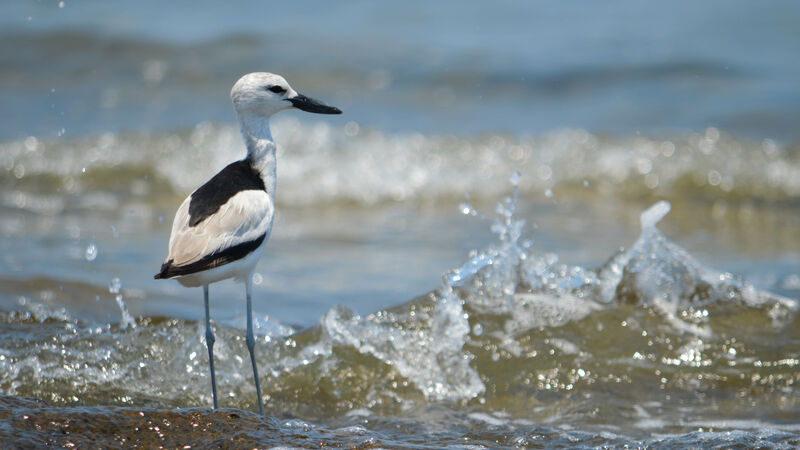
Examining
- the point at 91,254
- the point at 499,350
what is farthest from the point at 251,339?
the point at 91,254

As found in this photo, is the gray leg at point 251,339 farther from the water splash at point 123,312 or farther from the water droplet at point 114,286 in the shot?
the water droplet at point 114,286

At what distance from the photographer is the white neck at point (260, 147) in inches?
156

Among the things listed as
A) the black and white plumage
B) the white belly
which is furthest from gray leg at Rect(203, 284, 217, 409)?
the white belly

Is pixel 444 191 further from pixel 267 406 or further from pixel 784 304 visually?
pixel 267 406

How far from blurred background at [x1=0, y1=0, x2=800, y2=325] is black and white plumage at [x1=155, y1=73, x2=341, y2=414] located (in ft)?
4.05

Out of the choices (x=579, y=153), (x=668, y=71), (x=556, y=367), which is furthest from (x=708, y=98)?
(x=556, y=367)

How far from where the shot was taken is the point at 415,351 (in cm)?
439

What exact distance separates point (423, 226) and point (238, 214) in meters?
4.19

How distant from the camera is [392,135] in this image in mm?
10516

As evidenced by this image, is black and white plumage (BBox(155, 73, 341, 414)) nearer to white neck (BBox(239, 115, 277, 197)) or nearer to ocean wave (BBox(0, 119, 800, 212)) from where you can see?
white neck (BBox(239, 115, 277, 197))

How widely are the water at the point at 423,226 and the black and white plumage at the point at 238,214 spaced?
583 millimetres

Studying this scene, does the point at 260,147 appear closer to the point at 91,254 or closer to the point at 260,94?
the point at 260,94

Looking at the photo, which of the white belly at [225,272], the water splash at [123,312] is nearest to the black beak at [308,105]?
the white belly at [225,272]

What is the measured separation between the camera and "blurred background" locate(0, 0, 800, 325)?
6.38 m
